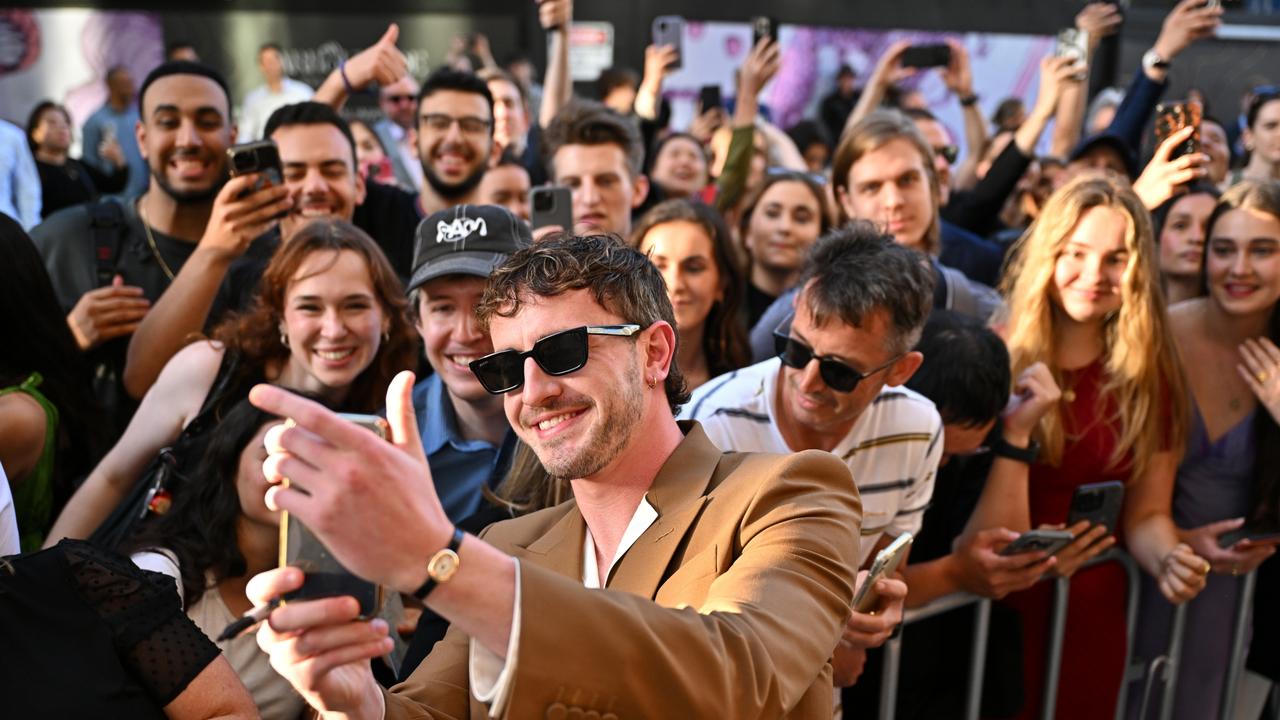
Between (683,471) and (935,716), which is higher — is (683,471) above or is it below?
above

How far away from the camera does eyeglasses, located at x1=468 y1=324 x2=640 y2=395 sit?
2078 millimetres

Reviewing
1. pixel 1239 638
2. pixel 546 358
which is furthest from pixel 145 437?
pixel 1239 638

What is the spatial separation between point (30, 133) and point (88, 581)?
25.7 ft

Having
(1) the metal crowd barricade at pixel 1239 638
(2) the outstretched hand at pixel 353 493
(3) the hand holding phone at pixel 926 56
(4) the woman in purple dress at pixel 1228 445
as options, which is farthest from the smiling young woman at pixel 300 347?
(3) the hand holding phone at pixel 926 56

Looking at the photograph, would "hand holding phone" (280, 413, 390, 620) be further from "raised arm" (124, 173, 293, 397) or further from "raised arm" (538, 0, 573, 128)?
"raised arm" (538, 0, 573, 128)

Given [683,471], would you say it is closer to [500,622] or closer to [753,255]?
[500,622]

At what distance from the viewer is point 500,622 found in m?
1.56

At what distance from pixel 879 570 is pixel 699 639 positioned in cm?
103

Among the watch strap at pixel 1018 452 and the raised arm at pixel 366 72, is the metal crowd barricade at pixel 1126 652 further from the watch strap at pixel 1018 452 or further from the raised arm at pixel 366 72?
the raised arm at pixel 366 72

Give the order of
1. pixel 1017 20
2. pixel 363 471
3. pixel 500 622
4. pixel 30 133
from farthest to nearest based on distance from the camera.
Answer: pixel 1017 20
pixel 30 133
pixel 500 622
pixel 363 471

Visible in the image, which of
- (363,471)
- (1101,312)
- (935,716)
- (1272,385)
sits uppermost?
(363,471)

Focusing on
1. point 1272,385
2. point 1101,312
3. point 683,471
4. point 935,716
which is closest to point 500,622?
point 683,471

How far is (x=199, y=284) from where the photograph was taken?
3854mm

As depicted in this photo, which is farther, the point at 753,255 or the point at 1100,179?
the point at 753,255
